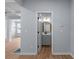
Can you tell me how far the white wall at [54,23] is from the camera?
7.03m

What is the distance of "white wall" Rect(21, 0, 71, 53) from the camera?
7.03 meters

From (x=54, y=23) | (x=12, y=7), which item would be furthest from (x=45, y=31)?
(x=54, y=23)

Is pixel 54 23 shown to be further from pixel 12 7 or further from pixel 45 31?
pixel 45 31

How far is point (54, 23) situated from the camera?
7.05 meters

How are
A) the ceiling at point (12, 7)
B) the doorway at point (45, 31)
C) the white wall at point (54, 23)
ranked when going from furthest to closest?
the doorway at point (45, 31)
the white wall at point (54, 23)
the ceiling at point (12, 7)

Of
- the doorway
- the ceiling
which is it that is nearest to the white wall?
the ceiling

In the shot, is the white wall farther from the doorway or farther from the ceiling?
the doorway

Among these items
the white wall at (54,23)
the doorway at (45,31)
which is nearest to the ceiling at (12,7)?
the white wall at (54,23)

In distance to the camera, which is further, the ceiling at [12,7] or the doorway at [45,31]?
the doorway at [45,31]

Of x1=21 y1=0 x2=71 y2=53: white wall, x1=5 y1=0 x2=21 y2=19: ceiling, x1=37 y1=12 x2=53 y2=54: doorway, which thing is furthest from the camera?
x1=37 y1=12 x2=53 y2=54: doorway

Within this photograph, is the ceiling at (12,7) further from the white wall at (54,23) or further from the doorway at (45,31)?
the doorway at (45,31)

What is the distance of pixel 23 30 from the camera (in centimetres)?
705
